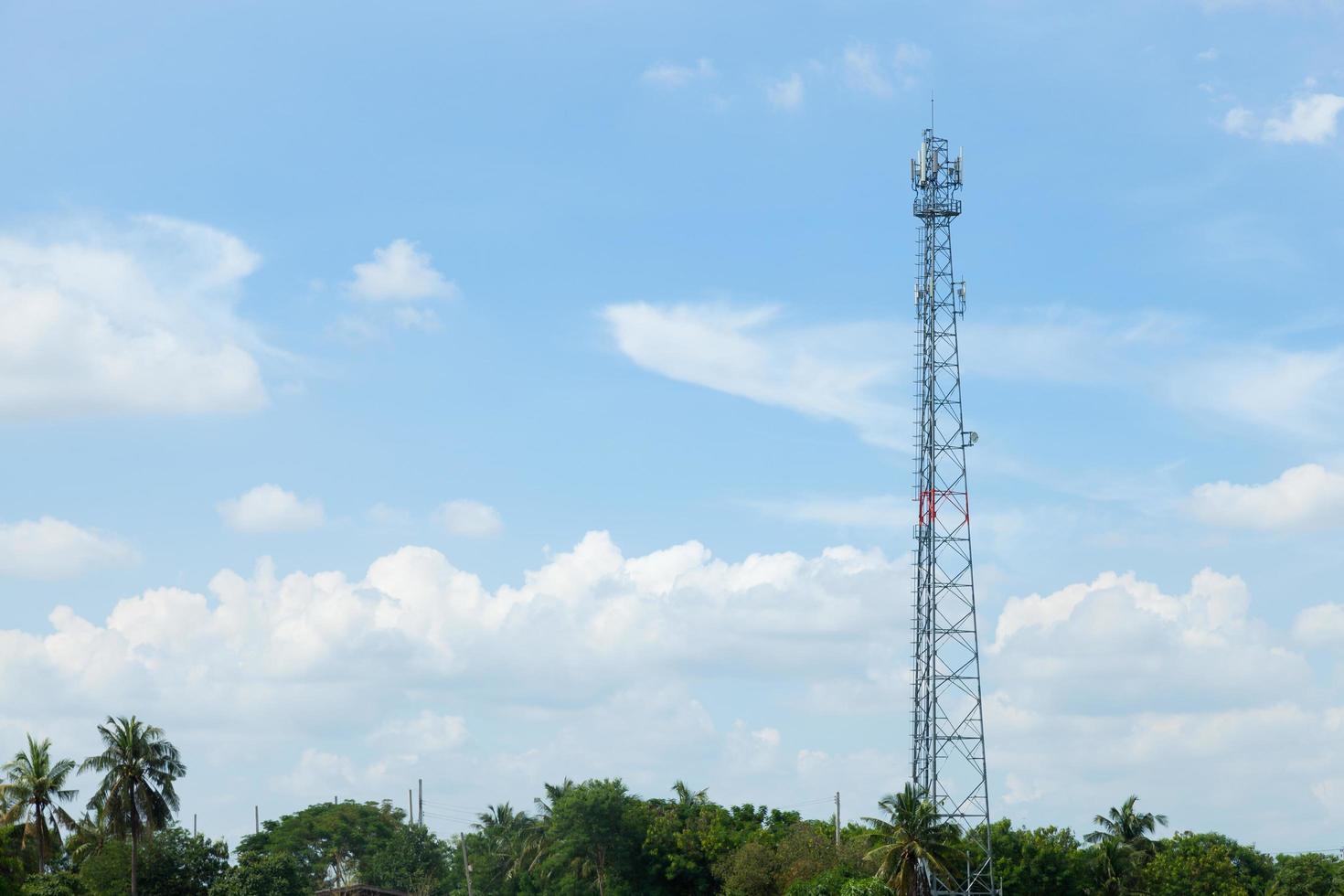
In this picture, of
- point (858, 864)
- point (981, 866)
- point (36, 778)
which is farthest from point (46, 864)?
point (981, 866)

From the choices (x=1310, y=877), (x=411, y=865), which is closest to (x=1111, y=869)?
(x=1310, y=877)

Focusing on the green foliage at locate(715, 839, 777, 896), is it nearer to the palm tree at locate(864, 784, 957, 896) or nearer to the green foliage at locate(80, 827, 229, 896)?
the palm tree at locate(864, 784, 957, 896)

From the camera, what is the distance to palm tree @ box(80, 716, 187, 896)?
260ft

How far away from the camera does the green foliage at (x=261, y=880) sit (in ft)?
266

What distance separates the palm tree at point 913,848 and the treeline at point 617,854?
0.08 metres

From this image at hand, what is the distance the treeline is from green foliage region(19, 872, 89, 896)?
0.44ft

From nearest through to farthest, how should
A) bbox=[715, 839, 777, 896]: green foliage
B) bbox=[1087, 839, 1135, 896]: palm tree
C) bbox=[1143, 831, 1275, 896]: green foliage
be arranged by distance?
1. bbox=[715, 839, 777, 896]: green foliage
2. bbox=[1143, 831, 1275, 896]: green foliage
3. bbox=[1087, 839, 1135, 896]: palm tree

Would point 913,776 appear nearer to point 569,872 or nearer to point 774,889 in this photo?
point 774,889

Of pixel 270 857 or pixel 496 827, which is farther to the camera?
pixel 496 827

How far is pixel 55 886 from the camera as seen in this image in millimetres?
71438

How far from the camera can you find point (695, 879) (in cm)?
9462

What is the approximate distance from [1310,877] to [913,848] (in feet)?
150

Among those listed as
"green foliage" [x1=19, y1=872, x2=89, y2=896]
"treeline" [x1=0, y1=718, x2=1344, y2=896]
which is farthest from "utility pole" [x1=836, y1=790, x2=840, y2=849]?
"green foliage" [x1=19, y1=872, x2=89, y2=896]

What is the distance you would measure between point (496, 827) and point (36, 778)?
47.3 m
